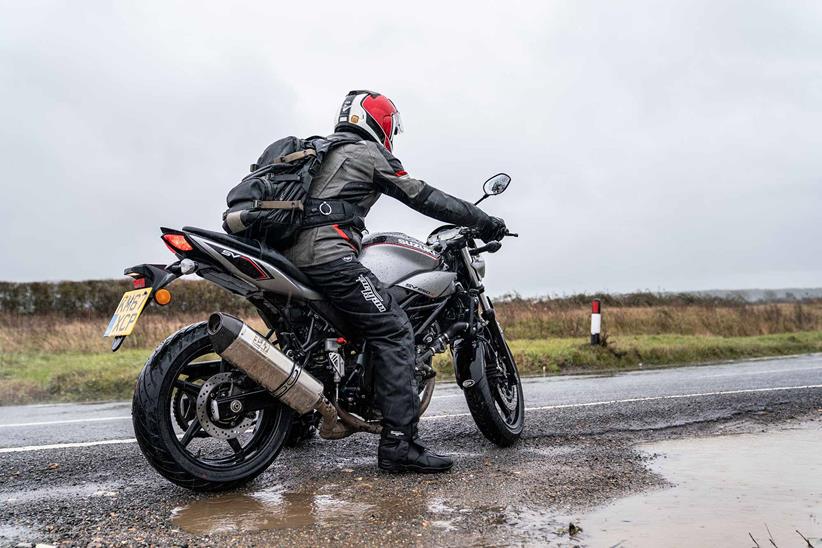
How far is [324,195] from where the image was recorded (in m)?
4.27

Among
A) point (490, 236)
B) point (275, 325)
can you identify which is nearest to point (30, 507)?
point (275, 325)

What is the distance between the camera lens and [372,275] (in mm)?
4375

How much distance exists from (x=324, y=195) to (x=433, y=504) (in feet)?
5.60

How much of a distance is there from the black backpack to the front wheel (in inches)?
59.8

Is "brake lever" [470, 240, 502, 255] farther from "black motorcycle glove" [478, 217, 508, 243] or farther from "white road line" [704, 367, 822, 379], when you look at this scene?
"white road line" [704, 367, 822, 379]

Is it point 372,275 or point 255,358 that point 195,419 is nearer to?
point 255,358

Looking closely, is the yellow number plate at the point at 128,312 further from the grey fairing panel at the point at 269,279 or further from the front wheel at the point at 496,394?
the front wheel at the point at 496,394

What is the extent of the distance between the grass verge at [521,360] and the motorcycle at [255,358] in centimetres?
609

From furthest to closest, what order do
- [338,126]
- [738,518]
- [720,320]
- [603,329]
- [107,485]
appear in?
[720,320] → [603,329] → [338,126] → [107,485] → [738,518]

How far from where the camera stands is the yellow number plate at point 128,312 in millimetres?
3756

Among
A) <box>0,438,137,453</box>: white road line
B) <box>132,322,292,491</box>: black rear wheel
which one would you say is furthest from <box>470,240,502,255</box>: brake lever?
<box>0,438,137,453</box>: white road line

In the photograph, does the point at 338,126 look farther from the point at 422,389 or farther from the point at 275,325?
the point at 422,389

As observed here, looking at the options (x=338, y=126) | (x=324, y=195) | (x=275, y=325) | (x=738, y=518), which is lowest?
(x=738, y=518)

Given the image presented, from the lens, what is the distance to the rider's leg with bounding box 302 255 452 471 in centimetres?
425
